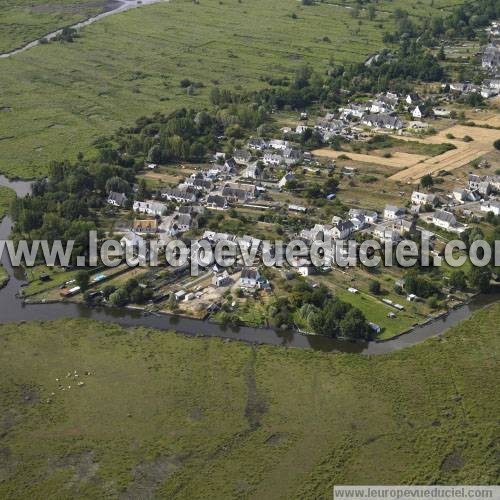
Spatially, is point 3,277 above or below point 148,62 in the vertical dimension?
below

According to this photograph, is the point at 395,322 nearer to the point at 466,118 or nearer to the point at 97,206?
the point at 97,206

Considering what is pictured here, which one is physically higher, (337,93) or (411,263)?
(337,93)

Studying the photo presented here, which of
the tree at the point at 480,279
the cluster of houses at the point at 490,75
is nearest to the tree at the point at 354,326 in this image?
the tree at the point at 480,279

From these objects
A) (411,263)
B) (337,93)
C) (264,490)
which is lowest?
(264,490)

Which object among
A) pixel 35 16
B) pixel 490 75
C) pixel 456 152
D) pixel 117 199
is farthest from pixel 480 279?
pixel 35 16

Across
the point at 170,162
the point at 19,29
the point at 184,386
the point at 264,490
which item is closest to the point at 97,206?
the point at 170,162

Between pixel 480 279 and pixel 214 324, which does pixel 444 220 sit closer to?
pixel 480 279
